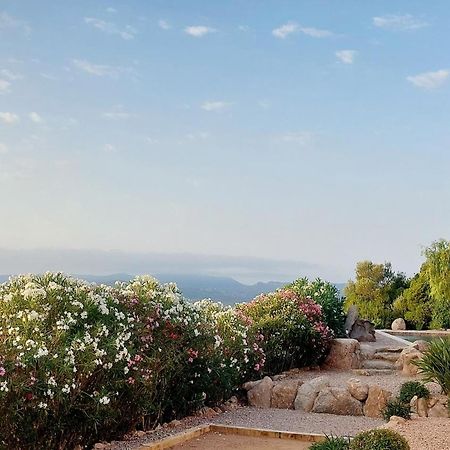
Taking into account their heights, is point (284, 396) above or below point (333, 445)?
below

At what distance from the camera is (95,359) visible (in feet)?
21.3

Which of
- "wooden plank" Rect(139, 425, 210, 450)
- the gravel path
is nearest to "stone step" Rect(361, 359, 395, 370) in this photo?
the gravel path

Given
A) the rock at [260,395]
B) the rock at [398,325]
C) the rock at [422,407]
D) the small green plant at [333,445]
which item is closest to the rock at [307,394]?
the rock at [260,395]

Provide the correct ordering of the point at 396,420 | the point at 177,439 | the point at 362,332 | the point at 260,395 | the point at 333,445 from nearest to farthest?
the point at 333,445
the point at 177,439
the point at 396,420
the point at 260,395
the point at 362,332

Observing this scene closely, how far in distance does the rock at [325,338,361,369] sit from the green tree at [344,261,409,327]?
51.5 ft

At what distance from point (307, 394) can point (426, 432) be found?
282 cm

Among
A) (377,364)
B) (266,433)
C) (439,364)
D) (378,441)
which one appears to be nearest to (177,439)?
(266,433)

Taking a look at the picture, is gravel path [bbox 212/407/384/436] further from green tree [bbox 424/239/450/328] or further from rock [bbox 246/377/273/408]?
green tree [bbox 424/239/450/328]

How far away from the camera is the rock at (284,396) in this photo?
9820 millimetres

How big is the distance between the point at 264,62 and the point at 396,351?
6734mm

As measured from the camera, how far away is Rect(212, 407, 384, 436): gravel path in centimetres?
820

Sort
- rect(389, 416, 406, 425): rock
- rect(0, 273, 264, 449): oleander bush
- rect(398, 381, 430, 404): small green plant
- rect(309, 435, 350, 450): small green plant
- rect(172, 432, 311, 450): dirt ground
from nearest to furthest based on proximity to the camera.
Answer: rect(309, 435, 350, 450): small green plant
rect(0, 273, 264, 449): oleander bush
rect(172, 432, 311, 450): dirt ground
rect(389, 416, 406, 425): rock
rect(398, 381, 430, 404): small green plant

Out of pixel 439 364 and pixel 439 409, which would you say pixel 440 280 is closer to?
pixel 439 364

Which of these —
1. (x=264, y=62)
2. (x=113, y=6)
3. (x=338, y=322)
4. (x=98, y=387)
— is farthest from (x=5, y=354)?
(x=338, y=322)
